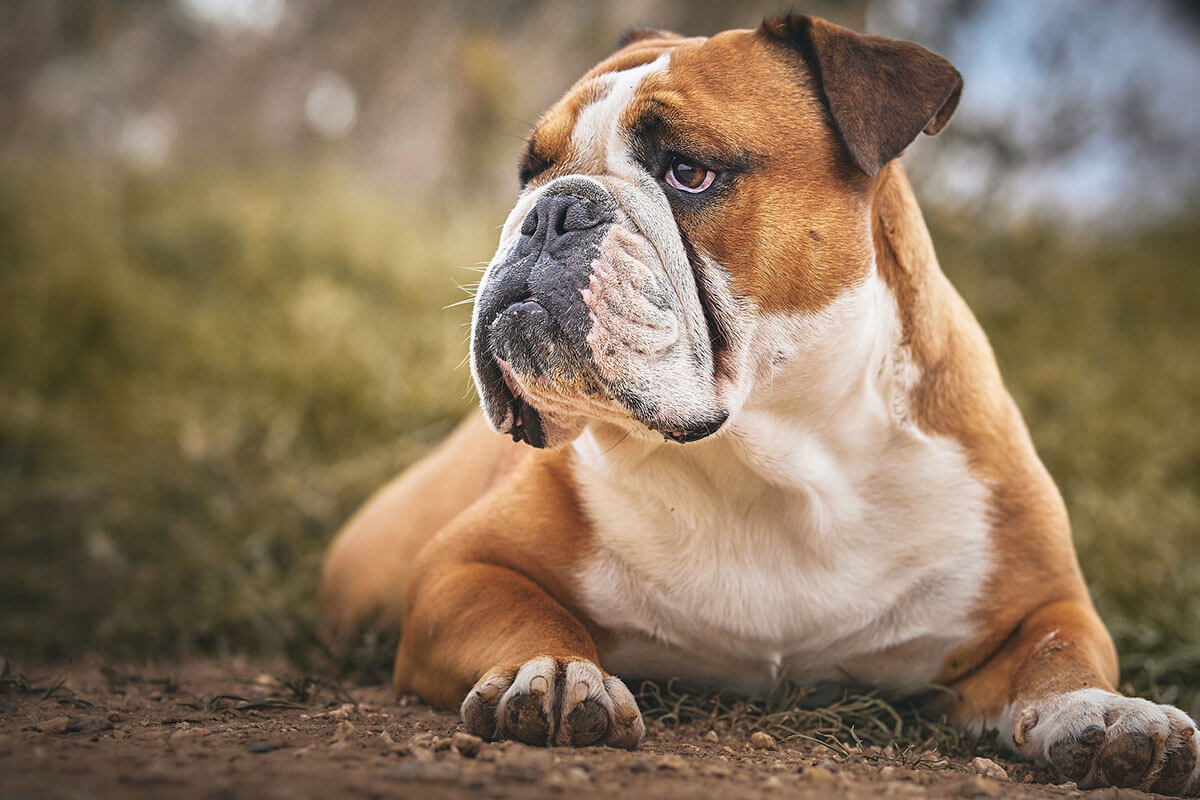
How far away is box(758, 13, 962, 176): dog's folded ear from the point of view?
2.51m

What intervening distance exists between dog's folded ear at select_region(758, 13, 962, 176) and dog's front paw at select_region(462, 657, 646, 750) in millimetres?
1345

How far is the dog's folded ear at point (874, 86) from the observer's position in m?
2.51

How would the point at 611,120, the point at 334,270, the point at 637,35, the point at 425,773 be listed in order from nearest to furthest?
the point at 425,773, the point at 611,120, the point at 637,35, the point at 334,270

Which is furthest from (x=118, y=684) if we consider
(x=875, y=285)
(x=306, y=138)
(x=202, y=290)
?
(x=306, y=138)

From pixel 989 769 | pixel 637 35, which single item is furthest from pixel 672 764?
pixel 637 35

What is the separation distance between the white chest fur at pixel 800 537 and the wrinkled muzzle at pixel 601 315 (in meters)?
0.36

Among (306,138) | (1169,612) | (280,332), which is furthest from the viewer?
(306,138)

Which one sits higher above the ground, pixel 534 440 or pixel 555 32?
pixel 555 32

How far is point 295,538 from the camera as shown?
478 cm

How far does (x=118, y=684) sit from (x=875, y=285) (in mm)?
2374

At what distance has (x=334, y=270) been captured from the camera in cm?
718

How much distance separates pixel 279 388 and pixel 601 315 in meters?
4.05

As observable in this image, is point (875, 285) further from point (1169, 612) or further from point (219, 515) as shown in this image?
point (219, 515)

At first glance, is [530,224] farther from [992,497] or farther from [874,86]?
[992,497]
